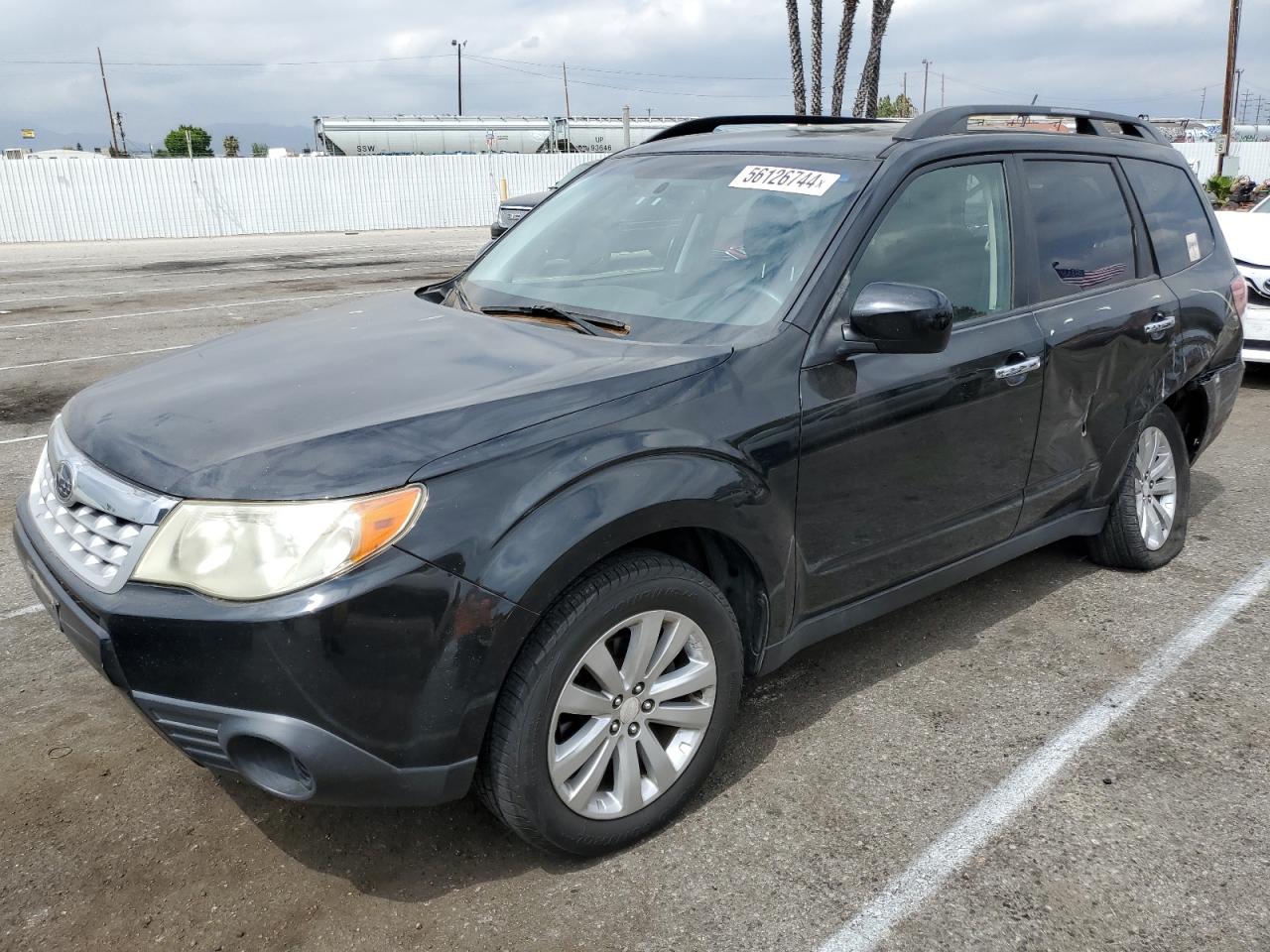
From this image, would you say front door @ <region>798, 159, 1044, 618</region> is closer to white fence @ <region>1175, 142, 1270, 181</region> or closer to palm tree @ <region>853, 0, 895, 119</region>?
palm tree @ <region>853, 0, 895, 119</region>

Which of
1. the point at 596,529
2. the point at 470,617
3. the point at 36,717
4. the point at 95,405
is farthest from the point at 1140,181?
the point at 36,717

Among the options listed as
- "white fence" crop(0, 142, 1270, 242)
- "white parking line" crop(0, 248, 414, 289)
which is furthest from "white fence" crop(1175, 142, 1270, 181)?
"white parking line" crop(0, 248, 414, 289)

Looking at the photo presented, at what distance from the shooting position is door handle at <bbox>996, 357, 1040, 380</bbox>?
3.46m

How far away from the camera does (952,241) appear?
3465 millimetres

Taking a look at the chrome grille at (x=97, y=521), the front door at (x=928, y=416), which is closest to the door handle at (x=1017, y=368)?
the front door at (x=928, y=416)

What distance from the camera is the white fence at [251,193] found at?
97.9 feet

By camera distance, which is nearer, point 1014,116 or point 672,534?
point 672,534

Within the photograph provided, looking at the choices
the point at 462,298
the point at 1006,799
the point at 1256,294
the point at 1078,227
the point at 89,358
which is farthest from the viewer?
the point at 89,358

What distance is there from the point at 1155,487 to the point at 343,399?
346cm

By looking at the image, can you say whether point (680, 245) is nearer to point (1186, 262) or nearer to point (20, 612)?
point (1186, 262)

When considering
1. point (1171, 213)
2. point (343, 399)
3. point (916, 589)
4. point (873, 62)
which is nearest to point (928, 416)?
point (916, 589)

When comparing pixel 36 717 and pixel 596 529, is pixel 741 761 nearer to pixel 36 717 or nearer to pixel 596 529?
pixel 596 529

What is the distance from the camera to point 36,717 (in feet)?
11.1

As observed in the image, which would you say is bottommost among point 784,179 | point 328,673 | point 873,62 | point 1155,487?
point 1155,487
